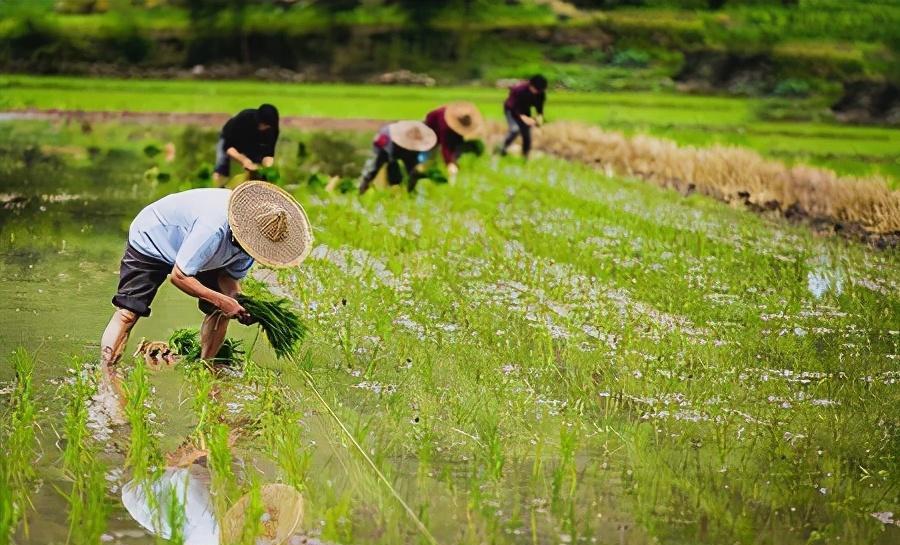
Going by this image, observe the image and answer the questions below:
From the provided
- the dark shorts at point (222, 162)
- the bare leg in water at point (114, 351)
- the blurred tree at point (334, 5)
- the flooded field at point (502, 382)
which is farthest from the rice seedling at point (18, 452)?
the blurred tree at point (334, 5)

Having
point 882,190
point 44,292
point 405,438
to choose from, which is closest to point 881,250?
point 882,190

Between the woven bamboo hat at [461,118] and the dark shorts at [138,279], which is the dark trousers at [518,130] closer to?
the woven bamboo hat at [461,118]

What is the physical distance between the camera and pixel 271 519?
11.1 feet

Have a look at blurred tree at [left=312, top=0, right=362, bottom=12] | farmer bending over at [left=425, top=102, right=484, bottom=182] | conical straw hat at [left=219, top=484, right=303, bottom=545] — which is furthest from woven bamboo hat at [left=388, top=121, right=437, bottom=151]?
blurred tree at [left=312, top=0, right=362, bottom=12]

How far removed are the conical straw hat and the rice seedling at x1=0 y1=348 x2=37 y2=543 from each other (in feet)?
1.51

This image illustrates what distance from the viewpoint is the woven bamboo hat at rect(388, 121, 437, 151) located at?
7180 mm

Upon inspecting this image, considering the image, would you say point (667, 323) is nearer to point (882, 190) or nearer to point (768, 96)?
point (882, 190)

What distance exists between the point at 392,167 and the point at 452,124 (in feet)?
1.90

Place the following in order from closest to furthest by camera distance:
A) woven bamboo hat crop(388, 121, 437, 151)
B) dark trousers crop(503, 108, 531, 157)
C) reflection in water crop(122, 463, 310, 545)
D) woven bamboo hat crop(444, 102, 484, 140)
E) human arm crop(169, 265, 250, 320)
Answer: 1. reflection in water crop(122, 463, 310, 545)
2. human arm crop(169, 265, 250, 320)
3. woven bamboo hat crop(388, 121, 437, 151)
4. woven bamboo hat crop(444, 102, 484, 140)
5. dark trousers crop(503, 108, 531, 157)

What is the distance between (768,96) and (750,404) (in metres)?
6.04

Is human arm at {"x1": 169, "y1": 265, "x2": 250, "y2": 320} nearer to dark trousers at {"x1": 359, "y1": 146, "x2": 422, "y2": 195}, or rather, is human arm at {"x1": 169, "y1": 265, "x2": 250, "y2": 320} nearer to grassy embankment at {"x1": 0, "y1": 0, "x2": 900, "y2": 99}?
dark trousers at {"x1": 359, "y1": 146, "x2": 422, "y2": 195}

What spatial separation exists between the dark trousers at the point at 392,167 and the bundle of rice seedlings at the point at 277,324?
2824mm

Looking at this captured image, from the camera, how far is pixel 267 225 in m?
4.09

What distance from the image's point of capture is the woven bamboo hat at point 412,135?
23.6 ft
